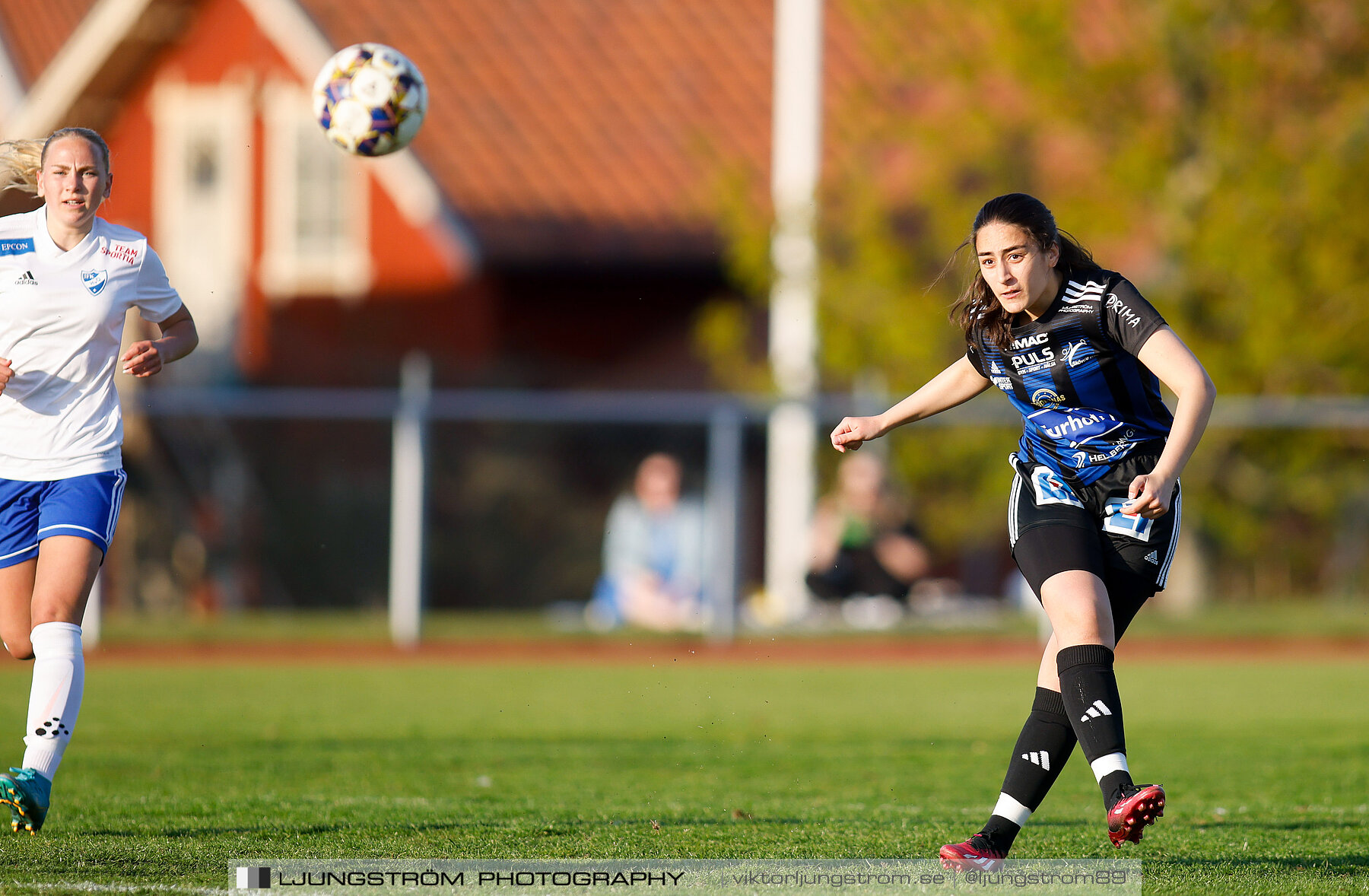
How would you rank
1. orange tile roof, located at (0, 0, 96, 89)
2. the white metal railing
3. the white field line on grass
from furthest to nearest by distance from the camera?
orange tile roof, located at (0, 0, 96, 89)
the white metal railing
the white field line on grass

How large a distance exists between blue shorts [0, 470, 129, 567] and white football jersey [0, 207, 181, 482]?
0.13 ft

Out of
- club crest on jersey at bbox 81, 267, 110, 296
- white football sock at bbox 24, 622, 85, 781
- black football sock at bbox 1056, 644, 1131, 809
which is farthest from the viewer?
club crest on jersey at bbox 81, 267, 110, 296

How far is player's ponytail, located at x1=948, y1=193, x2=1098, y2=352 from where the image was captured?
15.8 ft

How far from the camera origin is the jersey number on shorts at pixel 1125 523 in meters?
4.86

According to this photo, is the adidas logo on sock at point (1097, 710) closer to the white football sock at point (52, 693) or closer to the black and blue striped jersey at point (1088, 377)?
the black and blue striped jersey at point (1088, 377)

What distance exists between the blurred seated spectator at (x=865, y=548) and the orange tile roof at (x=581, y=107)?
6357mm

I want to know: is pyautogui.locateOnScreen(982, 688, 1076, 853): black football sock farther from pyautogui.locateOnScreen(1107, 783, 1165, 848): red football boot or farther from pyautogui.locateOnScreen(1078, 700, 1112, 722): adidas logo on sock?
pyautogui.locateOnScreen(1107, 783, 1165, 848): red football boot

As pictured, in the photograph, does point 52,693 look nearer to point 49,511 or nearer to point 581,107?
point 49,511

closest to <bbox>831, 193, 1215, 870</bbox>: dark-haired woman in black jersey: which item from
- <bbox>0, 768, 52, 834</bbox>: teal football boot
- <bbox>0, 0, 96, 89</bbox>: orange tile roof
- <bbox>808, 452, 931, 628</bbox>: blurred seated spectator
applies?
<bbox>0, 768, 52, 834</bbox>: teal football boot

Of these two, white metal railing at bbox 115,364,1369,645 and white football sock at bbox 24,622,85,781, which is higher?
white metal railing at bbox 115,364,1369,645

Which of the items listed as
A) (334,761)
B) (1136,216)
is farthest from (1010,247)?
(1136,216)

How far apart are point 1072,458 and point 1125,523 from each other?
256 millimetres

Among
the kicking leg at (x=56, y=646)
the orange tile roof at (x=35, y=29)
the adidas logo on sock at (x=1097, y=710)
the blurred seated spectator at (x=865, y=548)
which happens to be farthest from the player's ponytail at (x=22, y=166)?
the orange tile roof at (x=35, y=29)

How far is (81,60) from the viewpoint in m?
20.9
